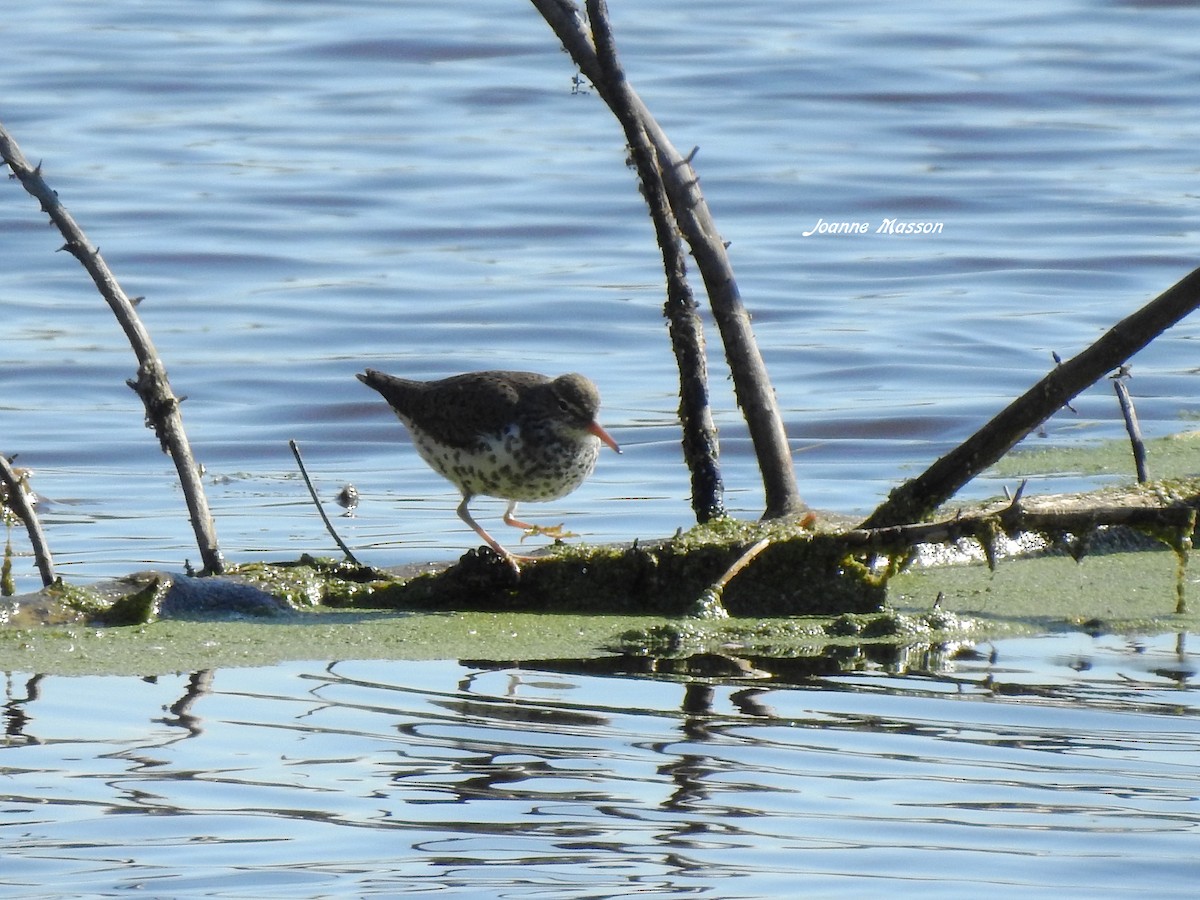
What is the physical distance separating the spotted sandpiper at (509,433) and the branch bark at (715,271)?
0.69 metres

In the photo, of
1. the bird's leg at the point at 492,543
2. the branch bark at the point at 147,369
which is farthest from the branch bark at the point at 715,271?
the branch bark at the point at 147,369

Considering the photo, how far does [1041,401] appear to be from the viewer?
22.4 feet

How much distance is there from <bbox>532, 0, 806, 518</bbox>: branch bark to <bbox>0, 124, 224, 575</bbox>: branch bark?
211 centimetres

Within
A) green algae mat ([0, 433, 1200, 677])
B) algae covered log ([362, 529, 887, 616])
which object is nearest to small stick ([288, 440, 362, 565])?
green algae mat ([0, 433, 1200, 677])

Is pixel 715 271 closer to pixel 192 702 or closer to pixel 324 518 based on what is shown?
pixel 324 518

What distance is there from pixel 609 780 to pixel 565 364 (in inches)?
321

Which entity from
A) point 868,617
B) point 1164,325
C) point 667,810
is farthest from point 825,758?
point 1164,325

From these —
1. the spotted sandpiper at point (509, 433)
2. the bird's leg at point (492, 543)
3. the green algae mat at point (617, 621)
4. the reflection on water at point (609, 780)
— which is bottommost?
the reflection on water at point (609, 780)

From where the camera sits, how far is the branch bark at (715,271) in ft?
26.6

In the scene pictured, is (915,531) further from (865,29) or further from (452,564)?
(865,29)

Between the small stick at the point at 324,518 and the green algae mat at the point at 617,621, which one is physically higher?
the small stick at the point at 324,518

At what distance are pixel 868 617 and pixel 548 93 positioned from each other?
1576cm

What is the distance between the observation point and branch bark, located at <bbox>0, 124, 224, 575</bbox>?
7.35 meters

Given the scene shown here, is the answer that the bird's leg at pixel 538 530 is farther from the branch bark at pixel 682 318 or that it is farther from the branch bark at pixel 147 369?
the branch bark at pixel 147 369
